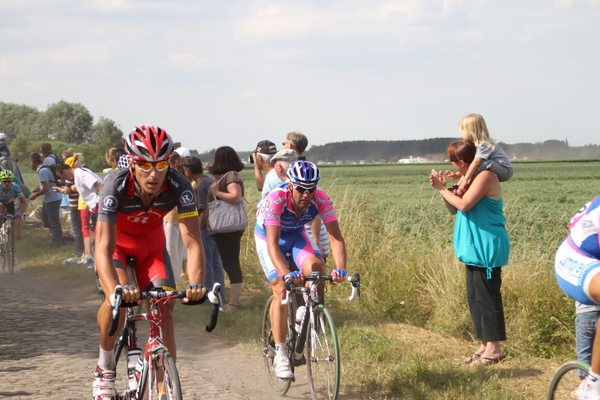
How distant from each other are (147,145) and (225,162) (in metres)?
5.06

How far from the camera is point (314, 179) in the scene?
20.6ft

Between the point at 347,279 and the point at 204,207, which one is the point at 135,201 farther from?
the point at 204,207

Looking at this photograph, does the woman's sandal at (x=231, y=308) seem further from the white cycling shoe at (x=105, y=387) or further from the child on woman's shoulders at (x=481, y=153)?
the white cycling shoe at (x=105, y=387)

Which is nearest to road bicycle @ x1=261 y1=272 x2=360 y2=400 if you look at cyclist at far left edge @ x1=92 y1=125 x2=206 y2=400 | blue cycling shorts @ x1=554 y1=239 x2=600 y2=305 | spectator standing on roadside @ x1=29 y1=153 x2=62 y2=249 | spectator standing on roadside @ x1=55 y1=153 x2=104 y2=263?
cyclist at far left edge @ x1=92 y1=125 x2=206 y2=400

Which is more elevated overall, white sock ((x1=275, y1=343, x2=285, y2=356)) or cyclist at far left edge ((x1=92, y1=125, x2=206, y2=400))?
cyclist at far left edge ((x1=92, y1=125, x2=206, y2=400))

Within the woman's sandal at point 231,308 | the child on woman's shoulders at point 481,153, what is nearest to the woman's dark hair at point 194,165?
the woman's sandal at point 231,308

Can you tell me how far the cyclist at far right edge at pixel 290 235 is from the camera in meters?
6.35

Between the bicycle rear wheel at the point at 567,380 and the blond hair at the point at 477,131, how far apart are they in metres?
3.05

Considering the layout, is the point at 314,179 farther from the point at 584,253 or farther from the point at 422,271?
the point at 422,271

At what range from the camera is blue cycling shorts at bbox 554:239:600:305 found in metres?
4.40

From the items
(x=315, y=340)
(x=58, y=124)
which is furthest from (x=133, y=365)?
(x=58, y=124)

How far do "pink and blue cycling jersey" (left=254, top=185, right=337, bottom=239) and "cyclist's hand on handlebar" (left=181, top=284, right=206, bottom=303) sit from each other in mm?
1796

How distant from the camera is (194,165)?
10.6 meters

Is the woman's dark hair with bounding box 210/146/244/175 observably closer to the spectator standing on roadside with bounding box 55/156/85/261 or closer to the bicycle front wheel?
the bicycle front wheel
